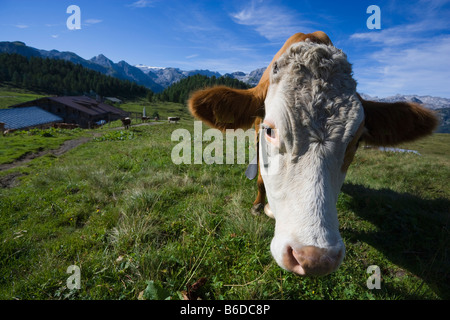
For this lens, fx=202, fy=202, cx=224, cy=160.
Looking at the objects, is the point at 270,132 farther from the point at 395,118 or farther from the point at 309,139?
the point at 395,118

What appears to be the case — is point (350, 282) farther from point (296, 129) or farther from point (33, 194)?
point (33, 194)

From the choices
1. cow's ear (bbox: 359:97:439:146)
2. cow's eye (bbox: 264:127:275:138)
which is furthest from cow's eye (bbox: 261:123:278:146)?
cow's ear (bbox: 359:97:439:146)

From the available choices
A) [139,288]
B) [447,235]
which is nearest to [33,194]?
[139,288]

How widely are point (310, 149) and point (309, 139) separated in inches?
4.1

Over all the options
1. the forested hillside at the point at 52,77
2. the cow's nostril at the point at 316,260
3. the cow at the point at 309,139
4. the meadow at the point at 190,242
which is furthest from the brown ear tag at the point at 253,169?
the forested hillside at the point at 52,77

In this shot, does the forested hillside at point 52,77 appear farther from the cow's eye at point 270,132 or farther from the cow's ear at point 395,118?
the cow's ear at point 395,118

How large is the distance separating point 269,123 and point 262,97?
0.87 meters

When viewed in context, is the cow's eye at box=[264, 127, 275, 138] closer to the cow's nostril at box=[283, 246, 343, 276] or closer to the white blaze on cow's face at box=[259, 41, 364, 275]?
the white blaze on cow's face at box=[259, 41, 364, 275]

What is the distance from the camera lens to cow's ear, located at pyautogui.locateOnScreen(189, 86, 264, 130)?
2814 mm

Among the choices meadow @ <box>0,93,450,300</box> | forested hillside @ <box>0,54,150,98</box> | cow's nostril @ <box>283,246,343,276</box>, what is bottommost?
meadow @ <box>0,93,450,300</box>

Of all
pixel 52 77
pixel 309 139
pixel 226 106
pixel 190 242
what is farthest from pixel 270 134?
pixel 52 77

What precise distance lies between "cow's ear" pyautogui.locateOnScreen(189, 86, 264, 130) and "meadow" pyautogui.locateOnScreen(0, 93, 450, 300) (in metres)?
1.79

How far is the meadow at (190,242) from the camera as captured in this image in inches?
99.8

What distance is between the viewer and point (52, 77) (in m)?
102
